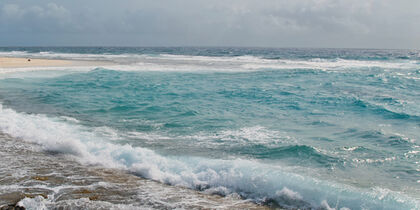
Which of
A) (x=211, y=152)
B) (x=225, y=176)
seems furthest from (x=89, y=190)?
(x=211, y=152)

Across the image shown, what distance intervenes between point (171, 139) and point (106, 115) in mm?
3556

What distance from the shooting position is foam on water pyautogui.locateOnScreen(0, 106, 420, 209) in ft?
15.6

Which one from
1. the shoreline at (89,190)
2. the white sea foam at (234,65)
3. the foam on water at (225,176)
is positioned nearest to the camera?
the shoreline at (89,190)

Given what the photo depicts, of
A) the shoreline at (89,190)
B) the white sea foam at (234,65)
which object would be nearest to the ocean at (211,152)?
the shoreline at (89,190)

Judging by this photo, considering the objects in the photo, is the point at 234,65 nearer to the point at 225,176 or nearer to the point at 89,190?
the point at 225,176

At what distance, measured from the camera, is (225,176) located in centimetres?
544

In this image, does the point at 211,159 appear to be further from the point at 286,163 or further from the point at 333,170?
the point at 333,170

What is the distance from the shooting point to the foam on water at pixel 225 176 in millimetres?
4770

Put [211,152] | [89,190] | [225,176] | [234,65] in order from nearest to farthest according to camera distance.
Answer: [89,190]
[225,176]
[211,152]
[234,65]

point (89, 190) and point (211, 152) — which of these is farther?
point (211, 152)

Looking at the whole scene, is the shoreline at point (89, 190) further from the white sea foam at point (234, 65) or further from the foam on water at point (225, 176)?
the white sea foam at point (234, 65)

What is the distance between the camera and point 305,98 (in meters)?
14.2

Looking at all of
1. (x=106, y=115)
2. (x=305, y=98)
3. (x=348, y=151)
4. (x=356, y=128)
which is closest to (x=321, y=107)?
(x=305, y=98)

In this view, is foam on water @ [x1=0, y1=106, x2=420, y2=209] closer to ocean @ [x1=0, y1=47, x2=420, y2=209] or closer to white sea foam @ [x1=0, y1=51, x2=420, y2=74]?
ocean @ [x1=0, y1=47, x2=420, y2=209]
